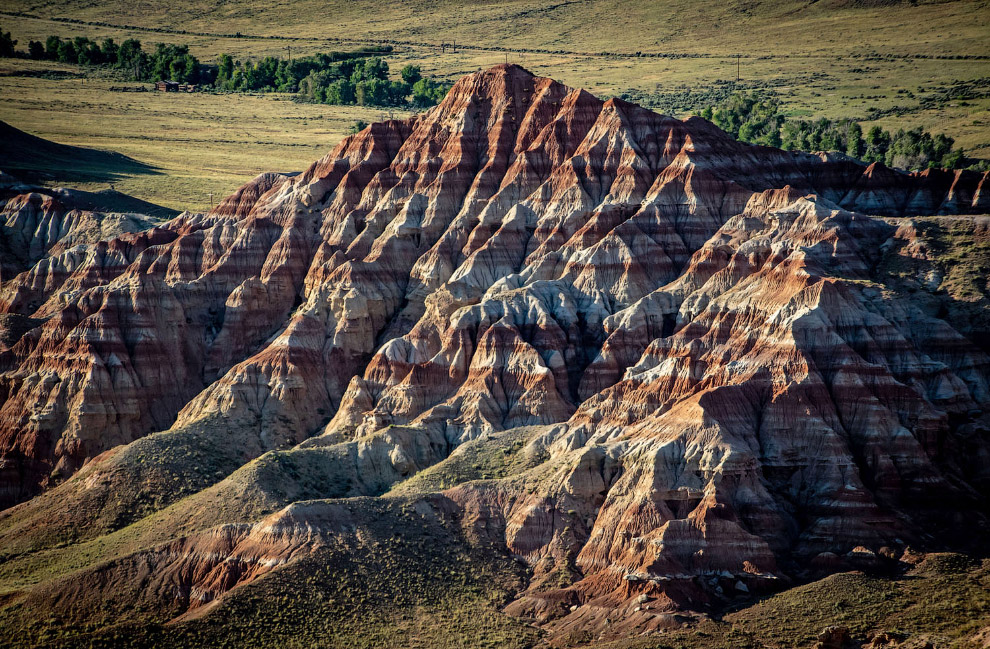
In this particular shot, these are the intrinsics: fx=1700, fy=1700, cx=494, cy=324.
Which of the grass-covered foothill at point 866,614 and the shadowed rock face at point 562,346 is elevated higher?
the shadowed rock face at point 562,346

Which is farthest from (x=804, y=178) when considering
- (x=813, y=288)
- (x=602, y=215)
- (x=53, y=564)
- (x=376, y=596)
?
(x=53, y=564)

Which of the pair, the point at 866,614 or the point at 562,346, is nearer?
the point at 866,614

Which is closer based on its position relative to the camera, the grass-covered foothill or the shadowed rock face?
the grass-covered foothill

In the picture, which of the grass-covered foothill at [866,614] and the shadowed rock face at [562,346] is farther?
the shadowed rock face at [562,346]

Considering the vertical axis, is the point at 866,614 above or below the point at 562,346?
below

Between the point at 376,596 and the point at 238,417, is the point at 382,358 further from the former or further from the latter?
the point at 376,596

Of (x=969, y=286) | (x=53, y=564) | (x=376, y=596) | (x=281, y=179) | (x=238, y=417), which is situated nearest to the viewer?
(x=376, y=596)

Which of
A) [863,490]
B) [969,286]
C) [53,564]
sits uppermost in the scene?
[969,286]

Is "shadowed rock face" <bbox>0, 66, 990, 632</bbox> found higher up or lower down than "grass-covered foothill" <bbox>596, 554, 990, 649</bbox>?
higher up
